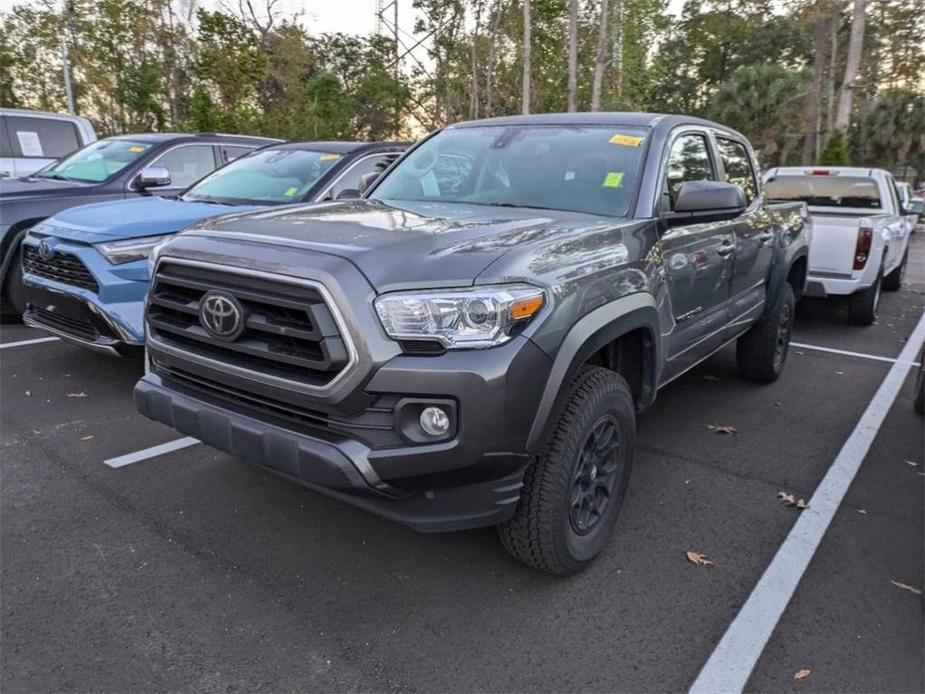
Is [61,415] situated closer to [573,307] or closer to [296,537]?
[296,537]

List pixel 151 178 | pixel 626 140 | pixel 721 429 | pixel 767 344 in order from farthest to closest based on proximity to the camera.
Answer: pixel 151 178, pixel 767 344, pixel 721 429, pixel 626 140

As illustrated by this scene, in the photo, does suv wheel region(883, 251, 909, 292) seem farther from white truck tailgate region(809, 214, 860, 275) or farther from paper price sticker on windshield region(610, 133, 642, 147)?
paper price sticker on windshield region(610, 133, 642, 147)

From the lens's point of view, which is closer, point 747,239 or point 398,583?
point 398,583

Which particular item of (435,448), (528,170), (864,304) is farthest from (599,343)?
(864,304)

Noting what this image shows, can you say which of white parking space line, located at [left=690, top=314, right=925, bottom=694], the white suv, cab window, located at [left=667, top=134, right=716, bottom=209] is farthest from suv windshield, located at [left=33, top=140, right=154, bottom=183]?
white parking space line, located at [left=690, top=314, right=925, bottom=694]

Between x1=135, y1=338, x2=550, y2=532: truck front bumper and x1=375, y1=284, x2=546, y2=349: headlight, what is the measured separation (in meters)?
0.06

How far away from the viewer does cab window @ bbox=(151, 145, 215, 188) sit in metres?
6.99

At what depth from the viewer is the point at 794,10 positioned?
67.4 feet

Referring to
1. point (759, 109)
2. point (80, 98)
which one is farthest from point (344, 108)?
point (759, 109)

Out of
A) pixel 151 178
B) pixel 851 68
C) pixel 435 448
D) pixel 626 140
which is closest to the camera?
pixel 435 448

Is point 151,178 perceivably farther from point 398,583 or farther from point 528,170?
point 398,583

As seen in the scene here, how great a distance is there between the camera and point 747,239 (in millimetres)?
4594

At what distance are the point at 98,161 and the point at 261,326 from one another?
5668mm

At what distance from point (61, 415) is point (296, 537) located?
7.52 feet
